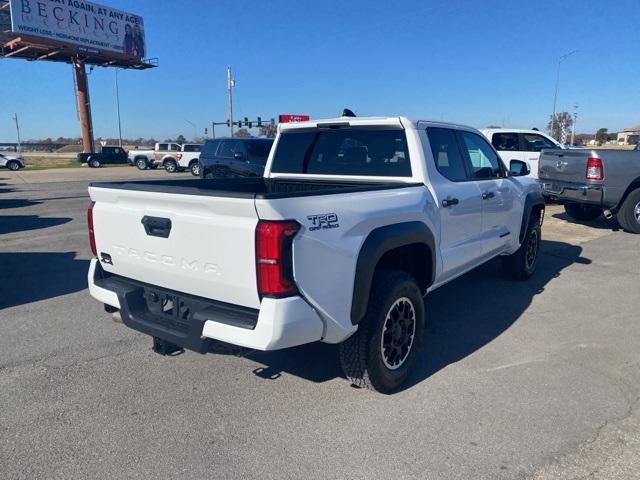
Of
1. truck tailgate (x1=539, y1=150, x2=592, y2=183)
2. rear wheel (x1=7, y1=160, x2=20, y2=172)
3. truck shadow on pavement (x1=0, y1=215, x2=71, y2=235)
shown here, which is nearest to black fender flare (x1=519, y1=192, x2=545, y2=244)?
truck tailgate (x1=539, y1=150, x2=592, y2=183)

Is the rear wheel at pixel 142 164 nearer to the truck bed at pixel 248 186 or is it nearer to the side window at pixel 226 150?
the side window at pixel 226 150

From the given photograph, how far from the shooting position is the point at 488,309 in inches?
204

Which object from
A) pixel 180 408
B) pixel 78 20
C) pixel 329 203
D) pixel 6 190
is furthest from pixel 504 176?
pixel 78 20

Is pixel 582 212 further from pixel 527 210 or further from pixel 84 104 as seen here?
pixel 84 104

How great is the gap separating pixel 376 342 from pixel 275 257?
3.54 feet

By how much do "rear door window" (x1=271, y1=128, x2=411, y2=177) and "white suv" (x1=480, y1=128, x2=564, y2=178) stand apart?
31.8 ft

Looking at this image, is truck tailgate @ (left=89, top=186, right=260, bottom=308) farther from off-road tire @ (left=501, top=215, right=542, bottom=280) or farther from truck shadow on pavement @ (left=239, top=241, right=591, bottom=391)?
off-road tire @ (left=501, top=215, right=542, bottom=280)

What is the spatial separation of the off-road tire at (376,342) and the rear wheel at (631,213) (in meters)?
8.03

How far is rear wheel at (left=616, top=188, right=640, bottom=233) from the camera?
9.45 metres

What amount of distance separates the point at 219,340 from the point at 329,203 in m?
0.98

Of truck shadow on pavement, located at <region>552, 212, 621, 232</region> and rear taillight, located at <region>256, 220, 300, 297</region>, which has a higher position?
rear taillight, located at <region>256, 220, 300, 297</region>

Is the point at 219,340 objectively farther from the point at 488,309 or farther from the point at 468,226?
the point at 488,309

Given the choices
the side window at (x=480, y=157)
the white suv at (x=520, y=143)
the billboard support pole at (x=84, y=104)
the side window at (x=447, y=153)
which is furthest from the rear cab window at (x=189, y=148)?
the side window at (x=447, y=153)

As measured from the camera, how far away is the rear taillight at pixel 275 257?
2.50 metres
